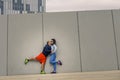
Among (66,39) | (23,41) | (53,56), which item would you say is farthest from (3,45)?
(66,39)

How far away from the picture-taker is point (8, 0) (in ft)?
138

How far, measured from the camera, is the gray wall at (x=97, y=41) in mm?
7383

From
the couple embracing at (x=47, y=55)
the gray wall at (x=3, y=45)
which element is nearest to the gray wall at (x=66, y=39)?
the gray wall at (x=3, y=45)

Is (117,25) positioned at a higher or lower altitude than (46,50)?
higher

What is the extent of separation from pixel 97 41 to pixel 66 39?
108 cm

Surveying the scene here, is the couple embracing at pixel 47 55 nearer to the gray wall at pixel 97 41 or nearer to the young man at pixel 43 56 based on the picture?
the young man at pixel 43 56

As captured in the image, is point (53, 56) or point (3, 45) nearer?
point (53, 56)

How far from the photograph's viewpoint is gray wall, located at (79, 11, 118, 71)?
738 centimetres

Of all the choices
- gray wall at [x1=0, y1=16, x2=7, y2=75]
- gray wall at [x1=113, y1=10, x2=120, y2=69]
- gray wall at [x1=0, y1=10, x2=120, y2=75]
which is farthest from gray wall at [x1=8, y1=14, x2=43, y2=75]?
gray wall at [x1=113, y1=10, x2=120, y2=69]

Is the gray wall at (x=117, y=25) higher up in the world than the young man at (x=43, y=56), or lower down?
higher up

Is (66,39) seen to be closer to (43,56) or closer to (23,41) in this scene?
(43,56)

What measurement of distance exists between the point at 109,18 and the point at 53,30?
2.04m

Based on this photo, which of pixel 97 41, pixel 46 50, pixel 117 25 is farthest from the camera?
pixel 117 25

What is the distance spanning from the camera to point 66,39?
758 centimetres
